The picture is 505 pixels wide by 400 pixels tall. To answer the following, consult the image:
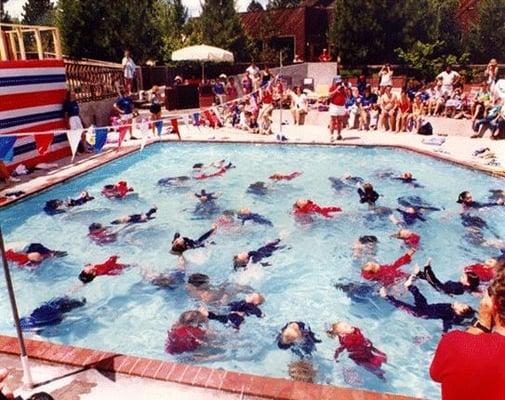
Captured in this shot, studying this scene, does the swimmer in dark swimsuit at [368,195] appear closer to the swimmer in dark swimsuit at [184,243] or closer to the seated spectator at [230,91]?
the swimmer in dark swimsuit at [184,243]

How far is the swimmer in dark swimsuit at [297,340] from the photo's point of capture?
19.7 feet

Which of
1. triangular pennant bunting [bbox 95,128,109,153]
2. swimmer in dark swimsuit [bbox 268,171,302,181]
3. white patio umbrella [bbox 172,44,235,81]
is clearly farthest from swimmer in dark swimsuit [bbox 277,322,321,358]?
white patio umbrella [bbox 172,44,235,81]

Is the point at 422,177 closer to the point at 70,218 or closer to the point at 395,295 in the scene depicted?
the point at 395,295

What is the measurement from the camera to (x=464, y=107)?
17453mm

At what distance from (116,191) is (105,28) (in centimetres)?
1775

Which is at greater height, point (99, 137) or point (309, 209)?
point (99, 137)

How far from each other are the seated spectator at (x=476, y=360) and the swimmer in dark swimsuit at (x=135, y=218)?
8.45 meters

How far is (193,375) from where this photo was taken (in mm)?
4434

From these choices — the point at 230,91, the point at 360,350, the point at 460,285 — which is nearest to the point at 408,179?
the point at 460,285

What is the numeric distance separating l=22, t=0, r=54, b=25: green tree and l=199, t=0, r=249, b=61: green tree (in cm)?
4936

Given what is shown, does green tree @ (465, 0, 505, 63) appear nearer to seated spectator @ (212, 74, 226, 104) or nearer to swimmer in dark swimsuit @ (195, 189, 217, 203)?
seated spectator @ (212, 74, 226, 104)

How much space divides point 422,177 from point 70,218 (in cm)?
932

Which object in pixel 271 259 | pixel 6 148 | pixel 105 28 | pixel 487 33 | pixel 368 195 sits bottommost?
pixel 271 259

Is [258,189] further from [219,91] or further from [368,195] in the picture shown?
[219,91]
